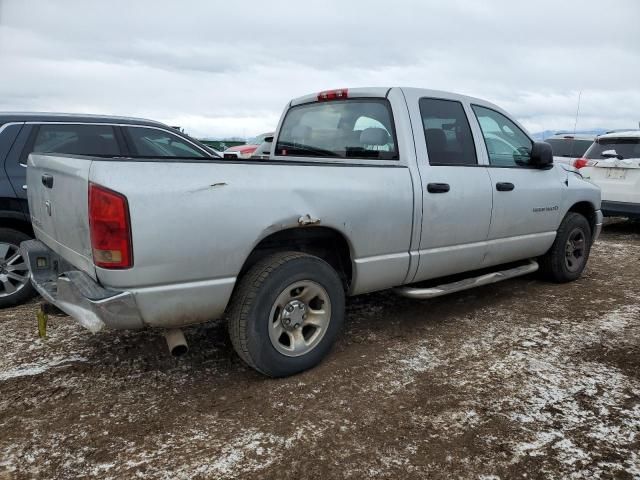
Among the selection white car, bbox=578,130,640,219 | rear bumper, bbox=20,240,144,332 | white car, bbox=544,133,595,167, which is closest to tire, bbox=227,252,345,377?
rear bumper, bbox=20,240,144,332

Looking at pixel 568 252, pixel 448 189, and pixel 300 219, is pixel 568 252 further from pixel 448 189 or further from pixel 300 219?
pixel 300 219

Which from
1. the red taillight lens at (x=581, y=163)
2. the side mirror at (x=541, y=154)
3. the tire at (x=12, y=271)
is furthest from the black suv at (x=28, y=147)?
the red taillight lens at (x=581, y=163)

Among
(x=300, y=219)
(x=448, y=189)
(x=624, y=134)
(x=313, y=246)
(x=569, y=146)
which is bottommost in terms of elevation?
(x=313, y=246)

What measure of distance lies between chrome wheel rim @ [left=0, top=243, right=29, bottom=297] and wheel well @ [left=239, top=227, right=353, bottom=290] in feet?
8.07

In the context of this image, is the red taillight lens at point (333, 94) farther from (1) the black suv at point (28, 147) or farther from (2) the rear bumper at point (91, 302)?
(2) the rear bumper at point (91, 302)

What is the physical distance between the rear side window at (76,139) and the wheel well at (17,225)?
651 mm

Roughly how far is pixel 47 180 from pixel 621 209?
7.91 metres

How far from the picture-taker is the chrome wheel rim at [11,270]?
165 inches

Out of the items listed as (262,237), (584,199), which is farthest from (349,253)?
(584,199)

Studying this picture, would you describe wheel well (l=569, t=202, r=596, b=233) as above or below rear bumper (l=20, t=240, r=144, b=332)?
above

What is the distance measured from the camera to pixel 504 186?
161 inches

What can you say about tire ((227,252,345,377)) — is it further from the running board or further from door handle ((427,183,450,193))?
door handle ((427,183,450,193))

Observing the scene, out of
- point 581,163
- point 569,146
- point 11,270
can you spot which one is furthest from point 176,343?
point 569,146

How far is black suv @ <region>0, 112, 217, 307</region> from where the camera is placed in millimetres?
Result: 4211
